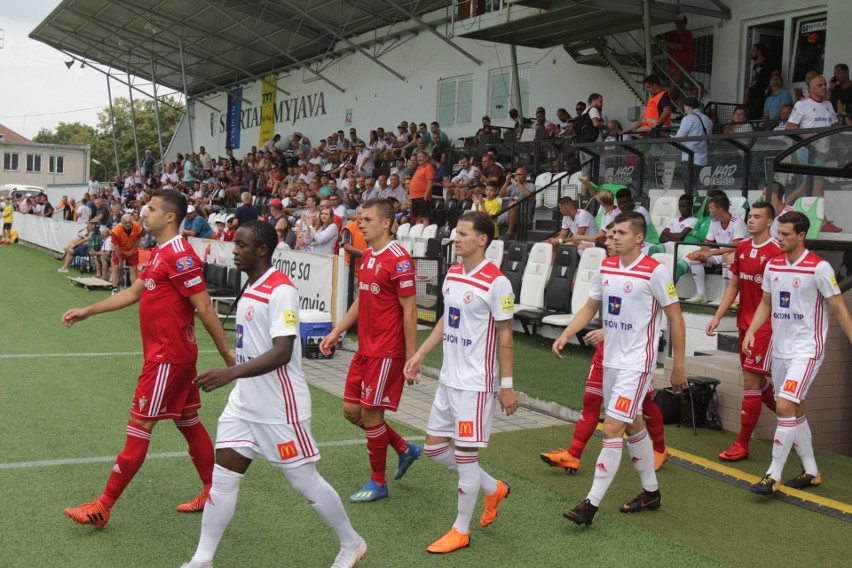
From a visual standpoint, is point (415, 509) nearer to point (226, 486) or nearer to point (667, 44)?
point (226, 486)

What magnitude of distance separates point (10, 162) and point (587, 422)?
77992mm

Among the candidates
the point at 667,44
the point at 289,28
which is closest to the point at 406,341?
the point at 667,44

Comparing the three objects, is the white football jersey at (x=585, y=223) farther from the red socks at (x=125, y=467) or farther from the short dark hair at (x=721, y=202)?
the red socks at (x=125, y=467)

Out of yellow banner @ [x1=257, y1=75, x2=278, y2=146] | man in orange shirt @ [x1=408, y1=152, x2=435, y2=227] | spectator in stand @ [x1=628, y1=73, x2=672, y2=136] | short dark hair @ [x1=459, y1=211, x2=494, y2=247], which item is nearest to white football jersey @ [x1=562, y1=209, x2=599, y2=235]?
spectator in stand @ [x1=628, y1=73, x2=672, y2=136]

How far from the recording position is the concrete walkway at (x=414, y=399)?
7.91m

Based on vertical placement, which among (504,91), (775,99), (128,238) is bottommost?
(128,238)

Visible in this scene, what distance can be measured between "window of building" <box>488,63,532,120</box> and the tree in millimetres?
56305

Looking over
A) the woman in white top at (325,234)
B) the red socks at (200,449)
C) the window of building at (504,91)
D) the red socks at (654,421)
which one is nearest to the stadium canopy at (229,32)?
the window of building at (504,91)

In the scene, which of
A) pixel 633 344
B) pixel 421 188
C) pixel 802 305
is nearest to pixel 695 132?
pixel 421 188

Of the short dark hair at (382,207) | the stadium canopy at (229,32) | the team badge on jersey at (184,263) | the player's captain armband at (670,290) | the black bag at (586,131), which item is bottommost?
the player's captain armband at (670,290)

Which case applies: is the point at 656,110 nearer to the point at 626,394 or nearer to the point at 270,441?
the point at 626,394

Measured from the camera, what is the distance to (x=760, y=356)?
669 centimetres

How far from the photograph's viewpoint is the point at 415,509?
18.1ft

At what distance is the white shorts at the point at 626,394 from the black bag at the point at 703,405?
2408 mm
